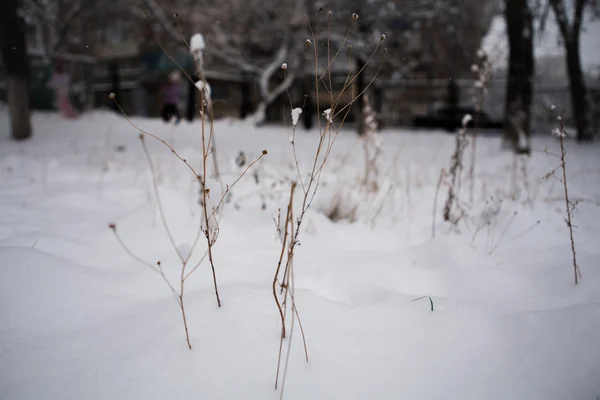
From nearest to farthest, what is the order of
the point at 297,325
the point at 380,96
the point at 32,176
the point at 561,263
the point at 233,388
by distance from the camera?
the point at 233,388
the point at 297,325
the point at 561,263
the point at 32,176
the point at 380,96

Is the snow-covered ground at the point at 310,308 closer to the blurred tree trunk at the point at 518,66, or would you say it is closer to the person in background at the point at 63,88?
the blurred tree trunk at the point at 518,66

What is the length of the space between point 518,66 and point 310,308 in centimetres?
668

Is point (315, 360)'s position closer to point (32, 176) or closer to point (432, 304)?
point (432, 304)

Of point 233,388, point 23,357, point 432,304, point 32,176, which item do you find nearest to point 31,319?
point 23,357

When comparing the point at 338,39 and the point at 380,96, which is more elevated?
the point at 338,39

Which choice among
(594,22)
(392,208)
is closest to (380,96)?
(594,22)

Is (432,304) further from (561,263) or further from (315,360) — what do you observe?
(561,263)

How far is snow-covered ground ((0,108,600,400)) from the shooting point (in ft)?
3.53

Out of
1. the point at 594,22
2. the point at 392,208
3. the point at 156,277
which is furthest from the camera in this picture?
the point at 594,22

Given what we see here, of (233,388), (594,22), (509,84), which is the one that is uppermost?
(594,22)

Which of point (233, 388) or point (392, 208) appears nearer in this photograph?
point (233, 388)

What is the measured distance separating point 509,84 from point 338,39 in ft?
18.3

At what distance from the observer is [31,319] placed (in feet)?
4.26

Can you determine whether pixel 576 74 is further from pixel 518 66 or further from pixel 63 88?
pixel 63 88
